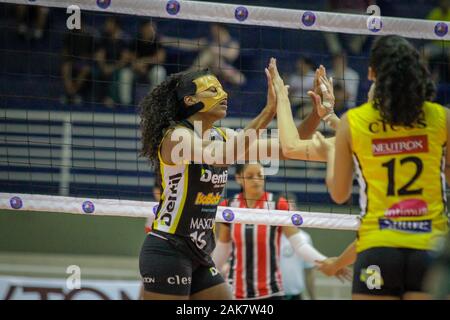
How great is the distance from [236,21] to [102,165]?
521cm

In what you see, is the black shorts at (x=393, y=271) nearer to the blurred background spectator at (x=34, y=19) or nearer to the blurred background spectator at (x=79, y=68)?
the blurred background spectator at (x=79, y=68)

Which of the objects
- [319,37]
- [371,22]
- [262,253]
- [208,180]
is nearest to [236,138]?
[208,180]

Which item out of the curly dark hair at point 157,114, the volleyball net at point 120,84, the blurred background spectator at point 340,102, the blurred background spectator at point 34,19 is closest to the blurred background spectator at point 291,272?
the volleyball net at point 120,84

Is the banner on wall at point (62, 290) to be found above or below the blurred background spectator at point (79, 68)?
below

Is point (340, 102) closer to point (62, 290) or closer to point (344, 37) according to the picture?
point (344, 37)

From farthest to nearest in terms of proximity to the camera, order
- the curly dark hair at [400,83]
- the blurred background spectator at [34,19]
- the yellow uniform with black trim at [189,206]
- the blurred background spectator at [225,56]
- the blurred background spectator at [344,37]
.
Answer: the blurred background spectator at [344,37]
the blurred background spectator at [34,19]
the blurred background spectator at [225,56]
the yellow uniform with black trim at [189,206]
the curly dark hair at [400,83]

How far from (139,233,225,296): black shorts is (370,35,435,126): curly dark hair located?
1.82 metres

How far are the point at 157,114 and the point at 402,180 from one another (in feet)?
6.77

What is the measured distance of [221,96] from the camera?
555 cm

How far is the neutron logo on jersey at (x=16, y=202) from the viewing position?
20.8 feet

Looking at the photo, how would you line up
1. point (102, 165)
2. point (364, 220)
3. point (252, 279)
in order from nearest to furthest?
point (364, 220)
point (252, 279)
point (102, 165)

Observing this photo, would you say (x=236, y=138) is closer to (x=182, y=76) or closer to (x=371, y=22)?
(x=182, y=76)

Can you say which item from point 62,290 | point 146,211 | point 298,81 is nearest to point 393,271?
point 146,211

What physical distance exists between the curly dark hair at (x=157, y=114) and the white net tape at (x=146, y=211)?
0.80 meters
